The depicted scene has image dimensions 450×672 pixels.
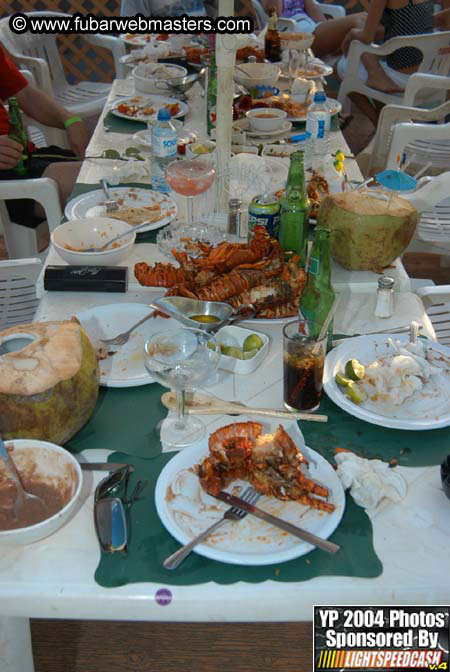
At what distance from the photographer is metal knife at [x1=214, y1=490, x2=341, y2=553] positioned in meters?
0.92

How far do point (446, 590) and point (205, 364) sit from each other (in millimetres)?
531

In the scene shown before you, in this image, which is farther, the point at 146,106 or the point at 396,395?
the point at 146,106

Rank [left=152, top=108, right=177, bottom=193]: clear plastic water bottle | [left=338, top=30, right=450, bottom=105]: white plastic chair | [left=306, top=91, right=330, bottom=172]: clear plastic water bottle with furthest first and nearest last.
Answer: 1. [left=338, top=30, right=450, bottom=105]: white plastic chair
2. [left=306, top=91, right=330, bottom=172]: clear plastic water bottle
3. [left=152, top=108, right=177, bottom=193]: clear plastic water bottle

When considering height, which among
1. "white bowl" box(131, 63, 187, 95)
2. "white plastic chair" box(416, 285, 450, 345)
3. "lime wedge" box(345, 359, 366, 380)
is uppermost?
"white bowl" box(131, 63, 187, 95)

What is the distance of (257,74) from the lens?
310cm

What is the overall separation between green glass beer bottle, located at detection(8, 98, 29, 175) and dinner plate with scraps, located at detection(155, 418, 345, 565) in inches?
82.4

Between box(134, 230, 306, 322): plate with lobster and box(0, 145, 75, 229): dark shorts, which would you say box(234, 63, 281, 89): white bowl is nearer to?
box(0, 145, 75, 229): dark shorts

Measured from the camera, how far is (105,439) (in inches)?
44.8

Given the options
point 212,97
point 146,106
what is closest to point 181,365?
point 212,97

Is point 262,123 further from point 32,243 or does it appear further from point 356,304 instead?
point 356,304

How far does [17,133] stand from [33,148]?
0.16m

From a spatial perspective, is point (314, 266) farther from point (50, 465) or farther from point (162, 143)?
point (162, 143)

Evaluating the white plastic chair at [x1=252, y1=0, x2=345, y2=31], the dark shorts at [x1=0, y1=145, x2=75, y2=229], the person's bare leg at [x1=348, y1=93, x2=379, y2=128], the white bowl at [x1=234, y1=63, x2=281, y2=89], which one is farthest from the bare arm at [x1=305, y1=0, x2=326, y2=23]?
the dark shorts at [x1=0, y1=145, x2=75, y2=229]

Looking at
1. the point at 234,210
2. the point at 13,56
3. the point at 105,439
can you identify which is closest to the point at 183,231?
the point at 234,210
